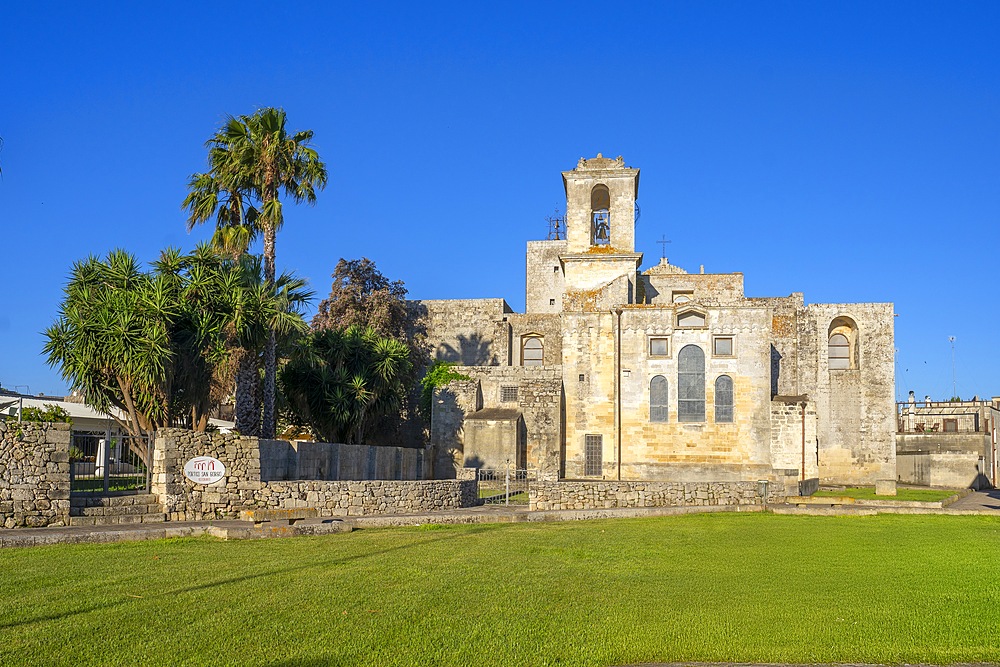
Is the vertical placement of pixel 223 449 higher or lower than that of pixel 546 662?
higher

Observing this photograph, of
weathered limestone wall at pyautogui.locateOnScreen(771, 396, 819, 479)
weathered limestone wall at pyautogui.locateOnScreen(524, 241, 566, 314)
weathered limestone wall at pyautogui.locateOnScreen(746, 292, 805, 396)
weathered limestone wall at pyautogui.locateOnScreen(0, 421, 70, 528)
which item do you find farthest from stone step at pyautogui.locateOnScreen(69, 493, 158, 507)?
weathered limestone wall at pyautogui.locateOnScreen(524, 241, 566, 314)

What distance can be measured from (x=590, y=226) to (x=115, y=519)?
33.5m

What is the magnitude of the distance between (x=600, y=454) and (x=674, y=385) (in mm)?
4542

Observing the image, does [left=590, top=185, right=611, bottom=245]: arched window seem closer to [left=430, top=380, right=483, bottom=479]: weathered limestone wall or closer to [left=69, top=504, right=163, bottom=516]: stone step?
[left=430, top=380, right=483, bottom=479]: weathered limestone wall

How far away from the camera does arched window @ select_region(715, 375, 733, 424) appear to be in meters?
41.4

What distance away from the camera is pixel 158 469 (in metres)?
19.1

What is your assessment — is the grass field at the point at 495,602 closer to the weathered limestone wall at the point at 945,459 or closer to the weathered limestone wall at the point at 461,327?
the weathered limestone wall at the point at 945,459

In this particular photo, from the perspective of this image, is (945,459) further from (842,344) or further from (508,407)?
A: (508,407)

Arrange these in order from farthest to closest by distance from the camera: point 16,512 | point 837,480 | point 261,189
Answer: point 837,480, point 261,189, point 16,512

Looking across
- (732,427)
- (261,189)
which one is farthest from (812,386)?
(261,189)

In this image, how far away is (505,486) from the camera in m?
31.7

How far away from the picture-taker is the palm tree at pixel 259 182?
86.9ft

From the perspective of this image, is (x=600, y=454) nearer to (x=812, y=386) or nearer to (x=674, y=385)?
→ (x=674, y=385)

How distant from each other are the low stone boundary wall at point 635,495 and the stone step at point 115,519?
960cm
